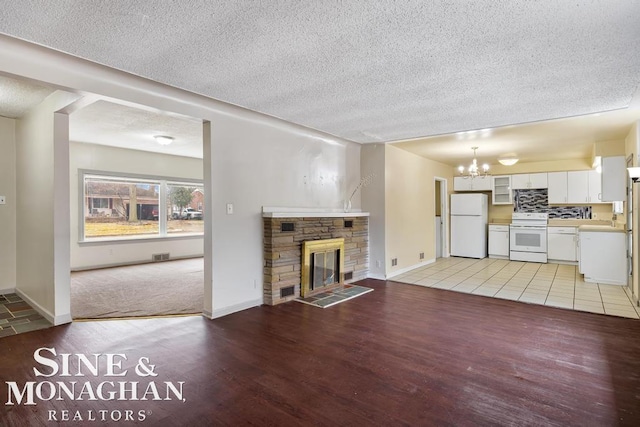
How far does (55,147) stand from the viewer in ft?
11.4

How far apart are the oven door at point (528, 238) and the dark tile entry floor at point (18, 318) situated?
843cm

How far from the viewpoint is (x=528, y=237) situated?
7.44 m

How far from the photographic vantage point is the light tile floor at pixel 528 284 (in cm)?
418

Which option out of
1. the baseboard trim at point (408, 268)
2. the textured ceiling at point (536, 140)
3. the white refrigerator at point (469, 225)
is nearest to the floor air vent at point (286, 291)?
the baseboard trim at point (408, 268)

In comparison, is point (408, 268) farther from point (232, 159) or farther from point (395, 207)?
point (232, 159)

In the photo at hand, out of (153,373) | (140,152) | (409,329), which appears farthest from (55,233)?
(140,152)

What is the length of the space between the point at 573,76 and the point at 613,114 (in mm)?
1786

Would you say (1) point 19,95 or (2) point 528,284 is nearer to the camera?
(1) point 19,95

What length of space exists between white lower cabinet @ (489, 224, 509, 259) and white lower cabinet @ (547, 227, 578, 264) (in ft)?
2.72

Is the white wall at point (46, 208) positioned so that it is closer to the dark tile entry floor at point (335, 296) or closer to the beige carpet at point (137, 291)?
the beige carpet at point (137, 291)

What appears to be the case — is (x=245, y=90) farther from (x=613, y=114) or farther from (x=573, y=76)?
(x=613, y=114)

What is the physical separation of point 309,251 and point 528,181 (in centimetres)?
606

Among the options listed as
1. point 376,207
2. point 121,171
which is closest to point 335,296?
point 376,207

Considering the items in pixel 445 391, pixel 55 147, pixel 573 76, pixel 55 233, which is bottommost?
pixel 445 391
